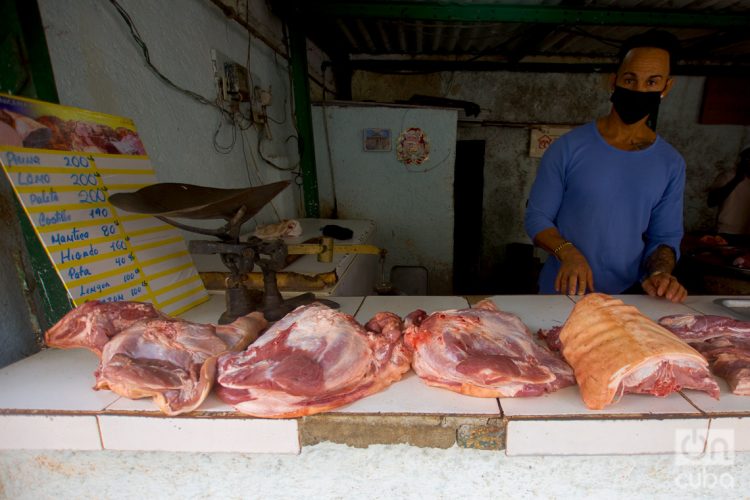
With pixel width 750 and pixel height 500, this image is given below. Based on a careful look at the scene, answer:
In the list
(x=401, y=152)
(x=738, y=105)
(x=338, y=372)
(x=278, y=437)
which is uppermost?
(x=738, y=105)


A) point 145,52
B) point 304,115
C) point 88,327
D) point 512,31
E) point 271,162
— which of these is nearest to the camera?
point 88,327

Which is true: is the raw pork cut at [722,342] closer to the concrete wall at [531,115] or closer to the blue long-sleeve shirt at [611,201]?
the blue long-sleeve shirt at [611,201]

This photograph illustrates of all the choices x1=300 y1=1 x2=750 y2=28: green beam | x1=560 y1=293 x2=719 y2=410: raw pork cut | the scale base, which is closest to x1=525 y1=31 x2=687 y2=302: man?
x1=560 y1=293 x2=719 y2=410: raw pork cut

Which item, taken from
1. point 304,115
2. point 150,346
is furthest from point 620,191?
point 304,115

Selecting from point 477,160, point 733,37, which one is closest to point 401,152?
point 477,160

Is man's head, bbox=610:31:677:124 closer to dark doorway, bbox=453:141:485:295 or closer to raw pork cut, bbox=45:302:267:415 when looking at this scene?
raw pork cut, bbox=45:302:267:415

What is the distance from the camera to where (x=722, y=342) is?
138 centimetres

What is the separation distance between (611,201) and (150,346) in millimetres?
2550

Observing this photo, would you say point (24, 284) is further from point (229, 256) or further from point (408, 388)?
point (408, 388)

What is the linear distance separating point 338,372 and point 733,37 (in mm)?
7461

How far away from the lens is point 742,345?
1359 mm

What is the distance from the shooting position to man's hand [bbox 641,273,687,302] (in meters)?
1.90

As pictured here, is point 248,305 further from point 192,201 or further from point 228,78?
point 228,78

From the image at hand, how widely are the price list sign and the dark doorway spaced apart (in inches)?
222
